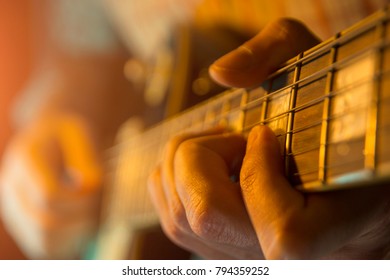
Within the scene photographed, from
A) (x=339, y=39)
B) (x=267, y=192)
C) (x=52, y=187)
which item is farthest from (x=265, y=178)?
(x=52, y=187)

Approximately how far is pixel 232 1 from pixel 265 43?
1.24 feet

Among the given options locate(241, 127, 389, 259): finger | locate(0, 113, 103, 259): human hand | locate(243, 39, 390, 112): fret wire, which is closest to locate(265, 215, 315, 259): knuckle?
locate(241, 127, 389, 259): finger

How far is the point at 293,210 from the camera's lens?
0.37 metres

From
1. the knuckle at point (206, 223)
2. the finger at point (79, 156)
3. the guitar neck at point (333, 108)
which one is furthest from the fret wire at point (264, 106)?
the finger at point (79, 156)

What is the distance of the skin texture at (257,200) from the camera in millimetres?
371

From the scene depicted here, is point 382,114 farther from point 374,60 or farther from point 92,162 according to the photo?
point 92,162

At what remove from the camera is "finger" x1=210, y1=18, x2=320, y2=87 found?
1.54 ft

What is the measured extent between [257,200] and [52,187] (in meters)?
0.68

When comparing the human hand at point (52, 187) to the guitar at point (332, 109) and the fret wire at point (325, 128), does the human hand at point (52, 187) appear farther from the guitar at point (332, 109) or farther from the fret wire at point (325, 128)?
the fret wire at point (325, 128)

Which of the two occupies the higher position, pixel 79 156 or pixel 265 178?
pixel 79 156

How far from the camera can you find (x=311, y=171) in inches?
14.6

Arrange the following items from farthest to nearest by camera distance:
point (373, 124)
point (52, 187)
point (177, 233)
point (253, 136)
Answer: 1. point (52, 187)
2. point (177, 233)
3. point (253, 136)
4. point (373, 124)

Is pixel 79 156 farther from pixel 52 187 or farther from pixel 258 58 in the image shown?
pixel 258 58
